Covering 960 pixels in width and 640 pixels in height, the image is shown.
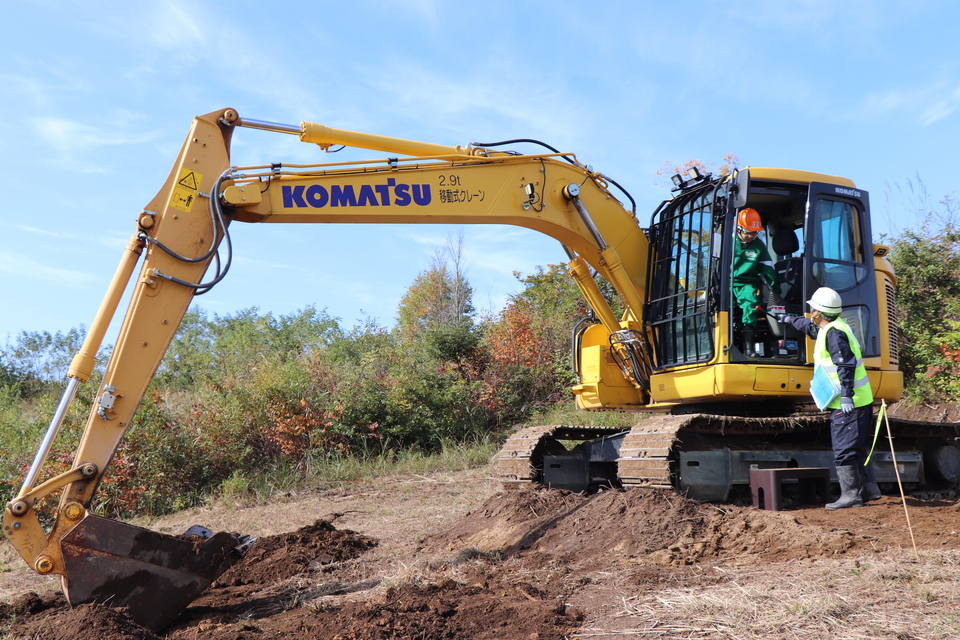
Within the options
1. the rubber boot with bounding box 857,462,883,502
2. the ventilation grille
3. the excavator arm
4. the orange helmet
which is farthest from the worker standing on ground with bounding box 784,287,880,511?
the excavator arm

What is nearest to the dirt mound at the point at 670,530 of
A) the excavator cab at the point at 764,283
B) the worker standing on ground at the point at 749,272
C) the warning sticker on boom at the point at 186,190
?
the excavator cab at the point at 764,283

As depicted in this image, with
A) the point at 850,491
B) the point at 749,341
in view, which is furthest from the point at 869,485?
the point at 749,341

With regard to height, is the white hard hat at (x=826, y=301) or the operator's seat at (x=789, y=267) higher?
the operator's seat at (x=789, y=267)

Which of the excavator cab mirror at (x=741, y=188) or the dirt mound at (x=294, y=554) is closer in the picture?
the dirt mound at (x=294, y=554)

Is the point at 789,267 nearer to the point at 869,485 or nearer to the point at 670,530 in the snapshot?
the point at 869,485

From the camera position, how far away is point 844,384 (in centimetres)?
627

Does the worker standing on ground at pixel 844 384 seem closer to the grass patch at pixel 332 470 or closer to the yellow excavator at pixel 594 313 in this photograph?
the yellow excavator at pixel 594 313

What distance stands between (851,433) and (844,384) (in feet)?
1.42

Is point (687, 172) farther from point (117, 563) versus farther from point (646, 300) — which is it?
point (117, 563)

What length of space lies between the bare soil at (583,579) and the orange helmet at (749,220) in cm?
247

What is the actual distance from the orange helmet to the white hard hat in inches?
30.8

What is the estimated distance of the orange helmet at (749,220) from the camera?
6695 mm

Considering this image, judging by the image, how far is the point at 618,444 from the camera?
7516mm

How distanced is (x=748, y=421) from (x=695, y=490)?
83 centimetres
